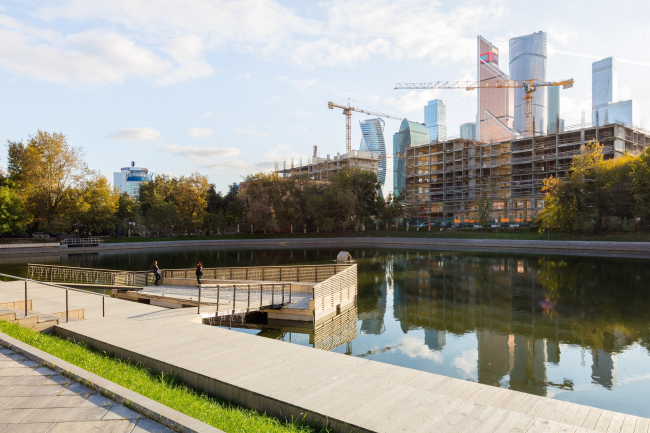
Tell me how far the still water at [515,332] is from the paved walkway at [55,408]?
7.76 m

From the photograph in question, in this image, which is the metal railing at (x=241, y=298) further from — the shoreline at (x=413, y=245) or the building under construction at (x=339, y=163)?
the building under construction at (x=339, y=163)

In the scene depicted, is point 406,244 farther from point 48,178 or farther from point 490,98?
point 490,98

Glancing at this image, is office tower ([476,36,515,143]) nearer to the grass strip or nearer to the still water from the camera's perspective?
the still water

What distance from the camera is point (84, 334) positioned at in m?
9.34

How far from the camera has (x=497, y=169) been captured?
9488cm

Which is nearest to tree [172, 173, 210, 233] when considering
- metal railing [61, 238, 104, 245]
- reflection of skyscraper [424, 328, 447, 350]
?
metal railing [61, 238, 104, 245]

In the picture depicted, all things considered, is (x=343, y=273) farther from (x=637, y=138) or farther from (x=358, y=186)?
(x=637, y=138)

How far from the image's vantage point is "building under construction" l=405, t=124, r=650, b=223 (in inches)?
3150

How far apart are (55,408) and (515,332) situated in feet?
44.1

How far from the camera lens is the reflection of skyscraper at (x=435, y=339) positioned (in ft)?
42.2

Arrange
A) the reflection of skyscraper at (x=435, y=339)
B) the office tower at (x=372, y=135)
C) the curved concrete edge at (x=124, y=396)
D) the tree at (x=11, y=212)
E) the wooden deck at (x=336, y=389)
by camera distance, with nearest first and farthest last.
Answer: the curved concrete edge at (x=124, y=396) → the wooden deck at (x=336, y=389) → the reflection of skyscraper at (x=435, y=339) → the tree at (x=11, y=212) → the office tower at (x=372, y=135)

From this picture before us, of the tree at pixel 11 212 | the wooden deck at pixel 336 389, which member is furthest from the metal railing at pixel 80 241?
the wooden deck at pixel 336 389

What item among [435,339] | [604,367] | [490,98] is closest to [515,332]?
[435,339]

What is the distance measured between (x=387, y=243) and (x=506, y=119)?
158 metres
